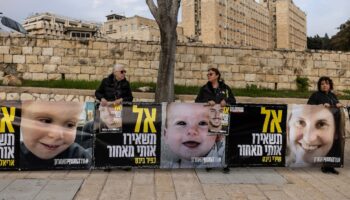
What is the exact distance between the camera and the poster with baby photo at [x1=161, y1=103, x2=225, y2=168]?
684 cm

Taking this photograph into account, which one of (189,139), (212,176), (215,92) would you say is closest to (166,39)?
(215,92)

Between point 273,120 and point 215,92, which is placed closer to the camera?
point 273,120

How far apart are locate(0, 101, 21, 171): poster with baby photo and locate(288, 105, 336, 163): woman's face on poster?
452cm

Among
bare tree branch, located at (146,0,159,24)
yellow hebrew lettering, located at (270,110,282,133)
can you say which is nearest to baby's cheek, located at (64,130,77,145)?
yellow hebrew lettering, located at (270,110,282,133)

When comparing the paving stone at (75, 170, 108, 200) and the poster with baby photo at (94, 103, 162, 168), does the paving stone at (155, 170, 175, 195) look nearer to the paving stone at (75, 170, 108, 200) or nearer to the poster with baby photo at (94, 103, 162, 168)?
the poster with baby photo at (94, 103, 162, 168)

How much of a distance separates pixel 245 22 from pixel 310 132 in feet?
363

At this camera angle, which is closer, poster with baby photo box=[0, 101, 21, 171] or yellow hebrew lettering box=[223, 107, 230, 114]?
poster with baby photo box=[0, 101, 21, 171]

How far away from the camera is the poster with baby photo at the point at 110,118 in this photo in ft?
22.0

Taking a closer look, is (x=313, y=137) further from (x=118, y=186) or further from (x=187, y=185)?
(x=118, y=186)

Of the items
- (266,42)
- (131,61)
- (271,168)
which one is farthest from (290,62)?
(266,42)

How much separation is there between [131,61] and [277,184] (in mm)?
11218

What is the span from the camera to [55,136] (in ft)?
21.6

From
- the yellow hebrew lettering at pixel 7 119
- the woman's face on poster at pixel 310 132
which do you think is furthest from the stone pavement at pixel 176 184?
the yellow hebrew lettering at pixel 7 119

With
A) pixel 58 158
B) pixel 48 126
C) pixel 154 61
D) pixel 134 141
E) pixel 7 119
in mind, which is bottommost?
pixel 58 158
